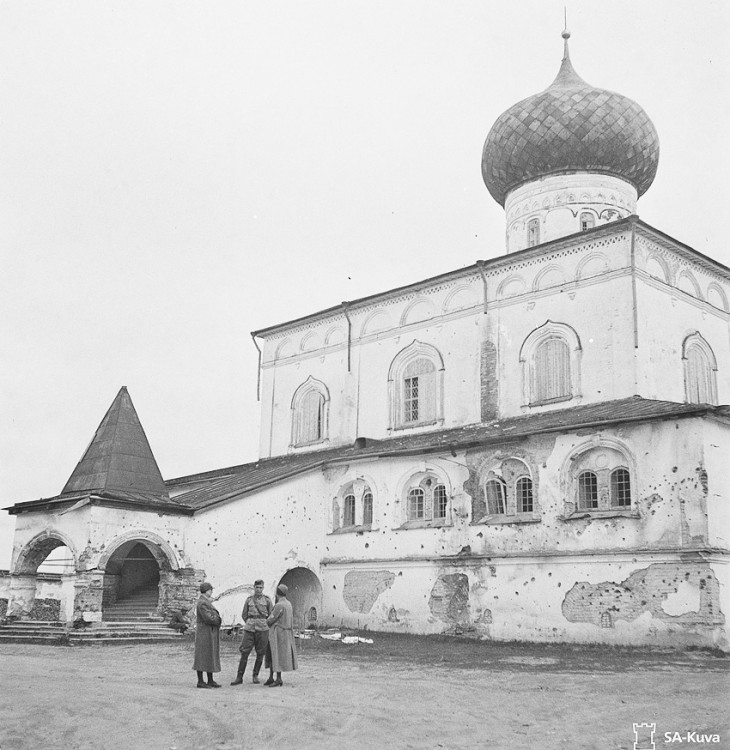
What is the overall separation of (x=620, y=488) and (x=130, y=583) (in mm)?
11725

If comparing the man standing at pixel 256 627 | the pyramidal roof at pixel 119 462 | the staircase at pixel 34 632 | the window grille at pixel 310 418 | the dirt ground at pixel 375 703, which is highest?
the window grille at pixel 310 418

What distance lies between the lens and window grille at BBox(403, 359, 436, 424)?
22703 mm

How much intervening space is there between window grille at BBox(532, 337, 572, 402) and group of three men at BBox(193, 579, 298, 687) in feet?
34.7

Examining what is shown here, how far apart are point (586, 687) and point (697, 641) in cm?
500

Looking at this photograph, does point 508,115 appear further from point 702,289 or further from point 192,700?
point 192,700

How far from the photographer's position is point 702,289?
21234 mm

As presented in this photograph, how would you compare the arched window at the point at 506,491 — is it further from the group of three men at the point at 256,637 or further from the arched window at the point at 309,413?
the group of three men at the point at 256,637

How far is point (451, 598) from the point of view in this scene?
18578 mm

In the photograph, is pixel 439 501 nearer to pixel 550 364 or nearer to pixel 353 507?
pixel 353 507

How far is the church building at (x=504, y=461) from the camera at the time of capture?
16.2 m

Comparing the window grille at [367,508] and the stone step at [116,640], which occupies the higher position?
the window grille at [367,508]

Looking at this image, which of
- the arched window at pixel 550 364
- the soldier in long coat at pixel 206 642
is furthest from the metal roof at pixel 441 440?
→ the soldier in long coat at pixel 206 642

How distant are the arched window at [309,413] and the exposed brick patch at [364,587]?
206 inches

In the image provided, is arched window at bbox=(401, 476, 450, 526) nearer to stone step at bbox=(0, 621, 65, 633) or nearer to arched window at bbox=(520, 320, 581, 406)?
arched window at bbox=(520, 320, 581, 406)
